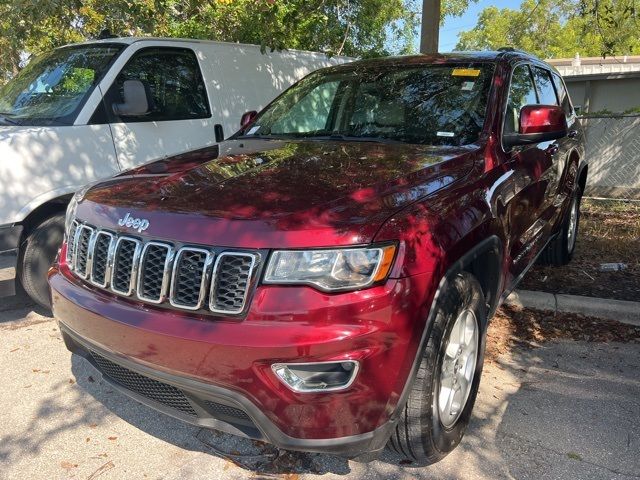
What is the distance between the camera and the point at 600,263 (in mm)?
5531

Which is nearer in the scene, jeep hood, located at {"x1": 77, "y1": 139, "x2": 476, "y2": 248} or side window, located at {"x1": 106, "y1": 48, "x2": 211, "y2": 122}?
jeep hood, located at {"x1": 77, "y1": 139, "x2": 476, "y2": 248}

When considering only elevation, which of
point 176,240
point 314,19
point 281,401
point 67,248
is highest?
point 314,19

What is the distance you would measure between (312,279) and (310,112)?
2242 millimetres

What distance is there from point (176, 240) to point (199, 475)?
3.85 ft

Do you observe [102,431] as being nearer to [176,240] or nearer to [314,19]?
[176,240]

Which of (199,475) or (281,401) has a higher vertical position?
(281,401)

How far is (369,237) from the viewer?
2.07m

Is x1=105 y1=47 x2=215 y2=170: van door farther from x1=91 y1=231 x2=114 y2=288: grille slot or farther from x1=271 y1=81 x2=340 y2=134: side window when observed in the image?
x1=91 y1=231 x2=114 y2=288: grille slot

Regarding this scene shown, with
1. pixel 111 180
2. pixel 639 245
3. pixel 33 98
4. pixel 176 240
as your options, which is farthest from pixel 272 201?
pixel 639 245

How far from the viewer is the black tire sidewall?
2.34m

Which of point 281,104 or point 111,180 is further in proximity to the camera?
point 281,104

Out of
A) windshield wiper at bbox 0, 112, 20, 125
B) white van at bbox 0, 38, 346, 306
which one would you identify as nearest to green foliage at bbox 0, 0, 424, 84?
white van at bbox 0, 38, 346, 306

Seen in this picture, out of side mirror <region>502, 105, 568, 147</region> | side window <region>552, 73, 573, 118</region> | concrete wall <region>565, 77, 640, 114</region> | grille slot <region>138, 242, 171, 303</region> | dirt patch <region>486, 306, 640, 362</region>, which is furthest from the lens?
concrete wall <region>565, 77, 640, 114</region>

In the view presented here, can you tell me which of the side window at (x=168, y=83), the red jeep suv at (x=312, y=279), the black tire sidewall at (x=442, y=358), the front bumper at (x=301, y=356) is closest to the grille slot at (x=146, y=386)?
the red jeep suv at (x=312, y=279)
